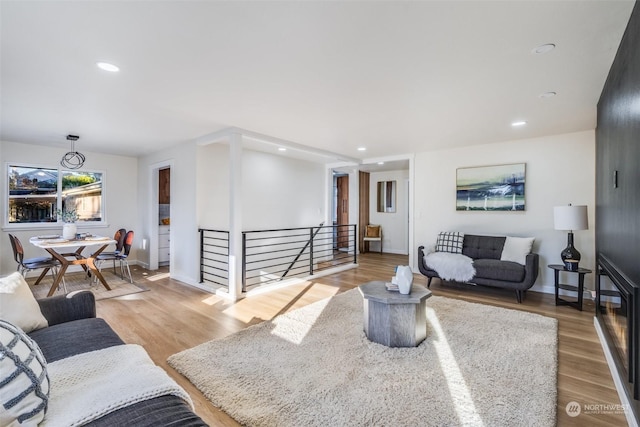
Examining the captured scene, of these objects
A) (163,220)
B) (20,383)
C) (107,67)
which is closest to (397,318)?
(20,383)

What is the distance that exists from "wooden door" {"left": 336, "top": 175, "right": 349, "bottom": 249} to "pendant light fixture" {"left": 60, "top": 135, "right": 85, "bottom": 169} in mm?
5915

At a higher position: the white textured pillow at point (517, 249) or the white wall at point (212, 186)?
the white wall at point (212, 186)

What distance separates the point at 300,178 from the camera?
21.8 feet

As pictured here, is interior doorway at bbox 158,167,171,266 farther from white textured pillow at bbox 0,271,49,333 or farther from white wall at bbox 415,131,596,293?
white wall at bbox 415,131,596,293

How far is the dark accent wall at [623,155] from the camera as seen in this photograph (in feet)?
5.70

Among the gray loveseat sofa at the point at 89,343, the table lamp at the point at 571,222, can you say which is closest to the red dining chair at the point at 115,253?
the gray loveseat sofa at the point at 89,343

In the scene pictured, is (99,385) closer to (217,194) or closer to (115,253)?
(217,194)

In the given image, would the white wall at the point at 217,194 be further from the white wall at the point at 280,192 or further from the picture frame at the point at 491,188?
the picture frame at the point at 491,188

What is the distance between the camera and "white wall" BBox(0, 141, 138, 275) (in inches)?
197

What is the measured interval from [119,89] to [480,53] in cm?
296

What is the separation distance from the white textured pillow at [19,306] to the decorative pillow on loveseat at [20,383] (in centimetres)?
84

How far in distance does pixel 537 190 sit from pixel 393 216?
4082 mm

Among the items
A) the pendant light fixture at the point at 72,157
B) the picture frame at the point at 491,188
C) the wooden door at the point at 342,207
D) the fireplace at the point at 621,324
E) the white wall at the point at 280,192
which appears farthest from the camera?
the wooden door at the point at 342,207

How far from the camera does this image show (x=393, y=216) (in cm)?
842
